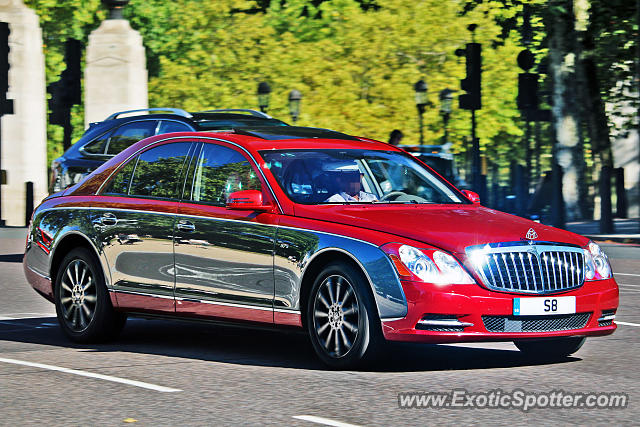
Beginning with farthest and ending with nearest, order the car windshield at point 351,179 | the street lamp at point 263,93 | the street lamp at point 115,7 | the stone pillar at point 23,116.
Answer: the street lamp at point 263,93 → the stone pillar at point 23,116 → the street lamp at point 115,7 → the car windshield at point 351,179

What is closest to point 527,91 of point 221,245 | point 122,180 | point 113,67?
point 113,67

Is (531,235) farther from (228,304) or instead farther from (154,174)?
(154,174)

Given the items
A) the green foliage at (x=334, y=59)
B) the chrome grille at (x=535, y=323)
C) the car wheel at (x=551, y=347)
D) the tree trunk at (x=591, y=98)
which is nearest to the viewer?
the chrome grille at (x=535, y=323)

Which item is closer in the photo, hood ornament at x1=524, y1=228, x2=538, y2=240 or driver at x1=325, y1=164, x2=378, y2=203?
hood ornament at x1=524, y1=228, x2=538, y2=240

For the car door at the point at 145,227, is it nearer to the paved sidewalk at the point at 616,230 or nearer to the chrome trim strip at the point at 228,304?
the chrome trim strip at the point at 228,304

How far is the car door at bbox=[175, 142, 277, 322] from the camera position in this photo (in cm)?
914

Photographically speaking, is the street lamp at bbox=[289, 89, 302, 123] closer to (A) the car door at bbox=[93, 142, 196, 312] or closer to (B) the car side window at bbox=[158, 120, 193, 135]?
(B) the car side window at bbox=[158, 120, 193, 135]

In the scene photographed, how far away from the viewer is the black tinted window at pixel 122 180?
412 inches

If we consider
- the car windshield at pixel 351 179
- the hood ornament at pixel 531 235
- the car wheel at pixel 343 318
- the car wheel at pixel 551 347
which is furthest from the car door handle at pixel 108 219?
the hood ornament at pixel 531 235

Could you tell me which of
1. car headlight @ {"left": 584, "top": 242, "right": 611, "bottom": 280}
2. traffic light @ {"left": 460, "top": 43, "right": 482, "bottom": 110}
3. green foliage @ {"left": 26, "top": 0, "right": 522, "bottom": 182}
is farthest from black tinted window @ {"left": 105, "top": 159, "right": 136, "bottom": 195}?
green foliage @ {"left": 26, "top": 0, "right": 522, "bottom": 182}

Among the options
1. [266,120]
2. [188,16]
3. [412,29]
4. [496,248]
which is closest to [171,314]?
[496,248]

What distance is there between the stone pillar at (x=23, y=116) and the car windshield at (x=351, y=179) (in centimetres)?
2957

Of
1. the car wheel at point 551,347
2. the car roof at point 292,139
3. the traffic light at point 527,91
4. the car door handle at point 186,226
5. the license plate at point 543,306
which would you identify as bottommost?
the car wheel at point 551,347

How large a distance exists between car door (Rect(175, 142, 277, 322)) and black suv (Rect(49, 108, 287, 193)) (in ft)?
22.5
